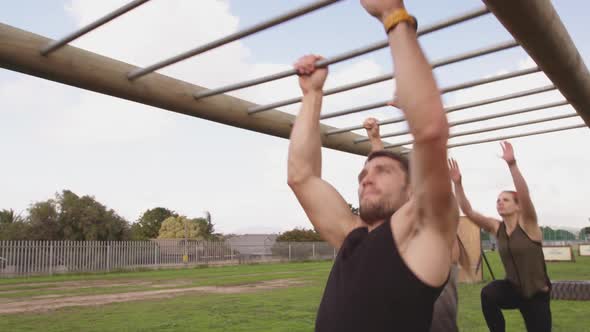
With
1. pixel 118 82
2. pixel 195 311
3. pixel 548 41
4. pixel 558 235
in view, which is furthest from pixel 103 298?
pixel 558 235

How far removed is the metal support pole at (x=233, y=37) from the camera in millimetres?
1759

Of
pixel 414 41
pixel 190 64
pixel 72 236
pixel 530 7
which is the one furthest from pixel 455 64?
pixel 72 236

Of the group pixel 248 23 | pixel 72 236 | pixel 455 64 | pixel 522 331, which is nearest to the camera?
pixel 248 23

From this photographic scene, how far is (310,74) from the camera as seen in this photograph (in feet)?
A: 7.17

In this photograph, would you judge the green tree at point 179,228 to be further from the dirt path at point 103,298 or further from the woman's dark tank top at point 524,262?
the woman's dark tank top at point 524,262

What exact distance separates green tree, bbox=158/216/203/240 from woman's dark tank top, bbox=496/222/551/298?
5210 cm

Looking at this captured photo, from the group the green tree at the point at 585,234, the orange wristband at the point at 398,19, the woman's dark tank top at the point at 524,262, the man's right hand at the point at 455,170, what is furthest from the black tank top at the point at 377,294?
the green tree at the point at 585,234

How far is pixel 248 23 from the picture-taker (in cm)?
193

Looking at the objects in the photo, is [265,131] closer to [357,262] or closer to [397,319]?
[357,262]

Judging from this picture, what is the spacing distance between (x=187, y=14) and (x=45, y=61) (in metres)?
Answer: 0.63

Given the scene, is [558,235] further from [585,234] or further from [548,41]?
[548,41]

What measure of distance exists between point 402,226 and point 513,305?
2.85m

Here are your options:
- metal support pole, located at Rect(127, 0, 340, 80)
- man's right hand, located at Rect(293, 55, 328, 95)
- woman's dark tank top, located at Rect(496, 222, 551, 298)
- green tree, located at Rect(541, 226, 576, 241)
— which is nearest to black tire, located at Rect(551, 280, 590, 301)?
woman's dark tank top, located at Rect(496, 222, 551, 298)

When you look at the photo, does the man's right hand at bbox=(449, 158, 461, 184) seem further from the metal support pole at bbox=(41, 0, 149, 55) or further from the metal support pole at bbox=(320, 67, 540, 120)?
the metal support pole at bbox=(41, 0, 149, 55)
